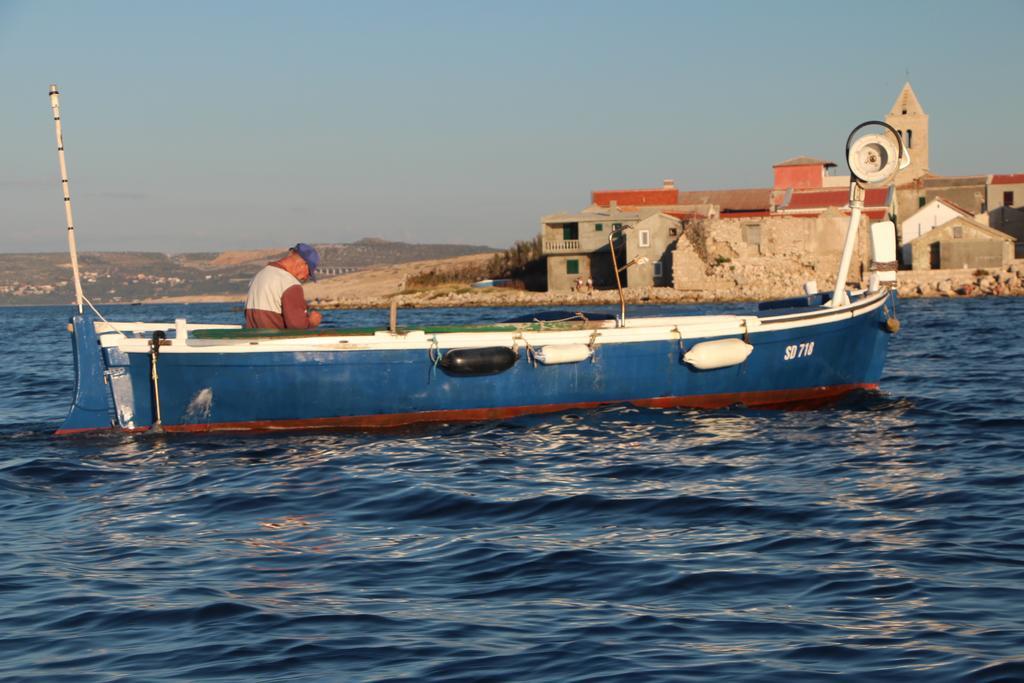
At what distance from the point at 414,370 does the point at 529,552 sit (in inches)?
218

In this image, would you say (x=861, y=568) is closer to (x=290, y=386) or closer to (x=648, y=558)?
(x=648, y=558)

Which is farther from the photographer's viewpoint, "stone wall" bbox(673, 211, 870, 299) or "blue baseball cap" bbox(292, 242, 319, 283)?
"stone wall" bbox(673, 211, 870, 299)

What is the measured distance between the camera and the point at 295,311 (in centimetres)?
1272

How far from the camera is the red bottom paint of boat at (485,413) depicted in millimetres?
12383

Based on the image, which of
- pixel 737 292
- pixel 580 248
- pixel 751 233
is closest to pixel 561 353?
pixel 737 292

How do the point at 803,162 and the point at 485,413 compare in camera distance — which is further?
the point at 803,162

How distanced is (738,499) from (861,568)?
2095 millimetres

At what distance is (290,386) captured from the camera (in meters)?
12.3

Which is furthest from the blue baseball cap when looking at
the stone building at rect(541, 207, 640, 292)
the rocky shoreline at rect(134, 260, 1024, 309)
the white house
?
the white house

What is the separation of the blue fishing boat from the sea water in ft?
1.29

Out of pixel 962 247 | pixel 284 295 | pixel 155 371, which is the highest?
pixel 962 247

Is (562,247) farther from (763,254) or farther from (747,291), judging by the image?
(747,291)

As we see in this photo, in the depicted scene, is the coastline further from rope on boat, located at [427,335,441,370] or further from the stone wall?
rope on boat, located at [427,335,441,370]

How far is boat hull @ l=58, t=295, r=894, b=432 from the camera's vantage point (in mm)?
12180
